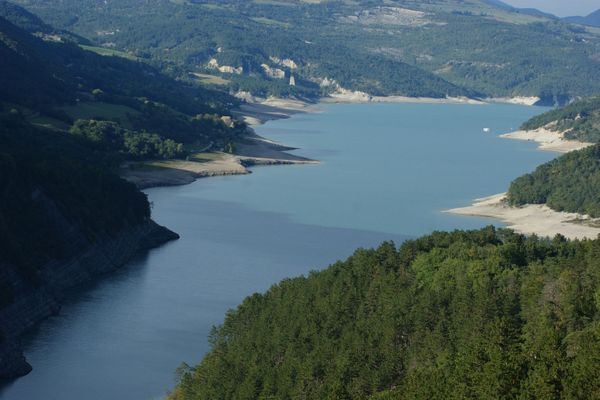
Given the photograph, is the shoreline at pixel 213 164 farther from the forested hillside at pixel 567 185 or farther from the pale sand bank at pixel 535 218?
the forested hillside at pixel 567 185

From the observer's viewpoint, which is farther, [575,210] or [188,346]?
[575,210]

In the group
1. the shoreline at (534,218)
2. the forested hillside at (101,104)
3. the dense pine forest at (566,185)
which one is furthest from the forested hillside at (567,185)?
the forested hillside at (101,104)

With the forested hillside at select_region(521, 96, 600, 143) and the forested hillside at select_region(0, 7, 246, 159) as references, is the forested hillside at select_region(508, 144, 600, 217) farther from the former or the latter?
the forested hillside at select_region(521, 96, 600, 143)

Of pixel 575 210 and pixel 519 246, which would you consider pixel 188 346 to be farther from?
pixel 575 210

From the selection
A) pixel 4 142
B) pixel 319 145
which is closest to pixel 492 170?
pixel 319 145

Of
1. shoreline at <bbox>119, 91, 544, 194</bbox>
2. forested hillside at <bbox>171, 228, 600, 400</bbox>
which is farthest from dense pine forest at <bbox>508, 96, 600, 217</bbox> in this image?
forested hillside at <bbox>171, 228, 600, 400</bbox>

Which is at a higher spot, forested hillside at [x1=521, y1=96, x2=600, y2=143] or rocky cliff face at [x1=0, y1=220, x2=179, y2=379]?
forested hillside at [x1=521, y1=96, x2=600, y2=143]

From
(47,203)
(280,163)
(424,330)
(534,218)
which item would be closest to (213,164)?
(280,163)
